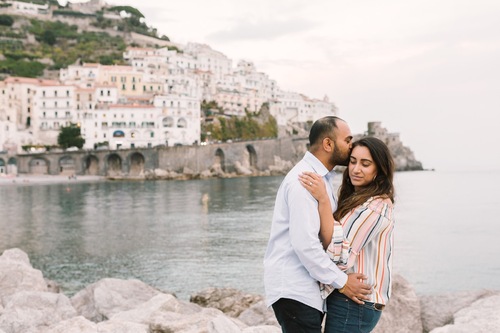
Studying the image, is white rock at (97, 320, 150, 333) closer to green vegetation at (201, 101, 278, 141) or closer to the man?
the man

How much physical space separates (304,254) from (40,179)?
7443 cm

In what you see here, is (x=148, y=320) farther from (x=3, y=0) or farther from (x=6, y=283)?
(x=3, y=0)

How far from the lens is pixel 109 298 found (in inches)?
333

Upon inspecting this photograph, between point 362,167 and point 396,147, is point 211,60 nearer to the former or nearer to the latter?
point 396,147

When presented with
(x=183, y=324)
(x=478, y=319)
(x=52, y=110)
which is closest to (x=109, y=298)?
(x=183, y=324)

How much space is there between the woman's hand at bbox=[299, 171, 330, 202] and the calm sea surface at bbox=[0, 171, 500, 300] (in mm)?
6506

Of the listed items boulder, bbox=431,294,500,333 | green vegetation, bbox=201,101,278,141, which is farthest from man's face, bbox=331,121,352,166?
green vegetation, bbox=201,101,278,141

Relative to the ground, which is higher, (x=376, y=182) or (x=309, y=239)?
(x=376, y=182)

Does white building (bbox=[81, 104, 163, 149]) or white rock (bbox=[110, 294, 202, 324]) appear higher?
white building (bbox=[81, 104, 163, 149])

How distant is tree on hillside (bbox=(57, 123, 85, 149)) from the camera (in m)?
78.1

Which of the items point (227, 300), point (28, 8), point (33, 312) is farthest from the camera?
point (28, 8)

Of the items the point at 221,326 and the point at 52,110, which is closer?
the point at 221,326

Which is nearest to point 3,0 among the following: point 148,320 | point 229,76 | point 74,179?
point 229,76

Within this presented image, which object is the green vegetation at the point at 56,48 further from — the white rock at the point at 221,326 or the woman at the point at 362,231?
the woman at the point at 362,231
